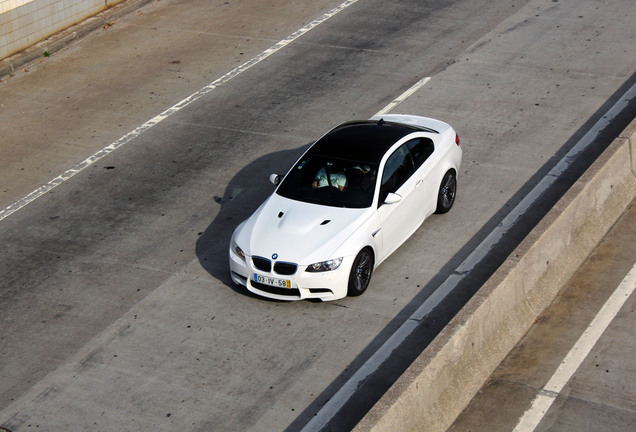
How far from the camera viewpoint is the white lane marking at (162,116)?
14.7 m

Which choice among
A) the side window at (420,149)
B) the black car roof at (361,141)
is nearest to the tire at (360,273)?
the black car roof at (361,141)

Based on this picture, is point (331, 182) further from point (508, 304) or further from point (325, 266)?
point (508, 304)

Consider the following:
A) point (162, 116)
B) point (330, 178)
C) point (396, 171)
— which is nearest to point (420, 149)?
point (396, 171)

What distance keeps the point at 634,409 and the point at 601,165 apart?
4.09 metres

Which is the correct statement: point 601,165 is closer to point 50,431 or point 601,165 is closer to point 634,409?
point 634,409

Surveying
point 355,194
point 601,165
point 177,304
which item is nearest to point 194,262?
point 177,304

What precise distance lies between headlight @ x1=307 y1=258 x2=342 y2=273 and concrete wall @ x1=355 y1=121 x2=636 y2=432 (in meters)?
1.77

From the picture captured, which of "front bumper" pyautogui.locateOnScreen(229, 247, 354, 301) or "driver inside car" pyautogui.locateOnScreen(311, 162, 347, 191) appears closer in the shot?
"front bumper" pyautogui.locateOnScreen(229, 247, 354, 301)

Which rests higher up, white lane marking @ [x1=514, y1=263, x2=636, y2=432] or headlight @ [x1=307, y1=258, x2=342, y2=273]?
headlight @ [x1=307, y1=258, x2=342, y2=273]

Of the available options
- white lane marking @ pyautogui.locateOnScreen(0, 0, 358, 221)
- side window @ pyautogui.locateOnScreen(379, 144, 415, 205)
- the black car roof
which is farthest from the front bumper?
white lane marking @ pyautogui.locateOnScreen(0, 0, 358, 221)

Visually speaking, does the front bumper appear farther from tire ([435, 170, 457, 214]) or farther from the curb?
the curb

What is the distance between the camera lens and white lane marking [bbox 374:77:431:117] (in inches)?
656

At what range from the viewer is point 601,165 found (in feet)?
42.2

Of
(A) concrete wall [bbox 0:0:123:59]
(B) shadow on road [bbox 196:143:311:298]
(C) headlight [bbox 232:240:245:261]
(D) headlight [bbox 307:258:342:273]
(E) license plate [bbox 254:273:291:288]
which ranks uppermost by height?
(A) concrete wall [bbox 0:0:123:59]
